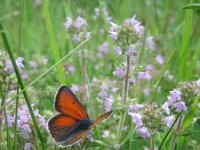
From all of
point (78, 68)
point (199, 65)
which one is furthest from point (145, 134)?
point (199, 65)

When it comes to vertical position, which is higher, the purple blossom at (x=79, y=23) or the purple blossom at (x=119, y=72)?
the purple blossom at (x=79, y=23)

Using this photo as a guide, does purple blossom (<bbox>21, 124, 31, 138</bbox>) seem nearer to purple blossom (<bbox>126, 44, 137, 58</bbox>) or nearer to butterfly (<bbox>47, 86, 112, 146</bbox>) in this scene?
butterfly (<bbox>47, 86, 112, 146</bbox>)

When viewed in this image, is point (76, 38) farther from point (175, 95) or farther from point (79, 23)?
point (175, 95)

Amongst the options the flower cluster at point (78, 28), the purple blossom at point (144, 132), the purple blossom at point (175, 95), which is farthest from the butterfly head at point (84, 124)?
the flower cluster at point (78, 28)

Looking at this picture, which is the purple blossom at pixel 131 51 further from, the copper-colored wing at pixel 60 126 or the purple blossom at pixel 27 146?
the purple blossom at pixel 27 146

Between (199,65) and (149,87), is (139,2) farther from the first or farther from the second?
(149,87)

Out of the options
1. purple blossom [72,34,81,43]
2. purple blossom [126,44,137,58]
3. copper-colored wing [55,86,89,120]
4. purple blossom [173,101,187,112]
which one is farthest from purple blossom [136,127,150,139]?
purple blossom [72,34,81,43]

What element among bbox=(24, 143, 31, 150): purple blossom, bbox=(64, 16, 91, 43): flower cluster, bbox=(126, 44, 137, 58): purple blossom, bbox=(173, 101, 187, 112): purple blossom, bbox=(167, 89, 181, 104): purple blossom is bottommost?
bbox=(24, 143, 31, 150): purple blossom
